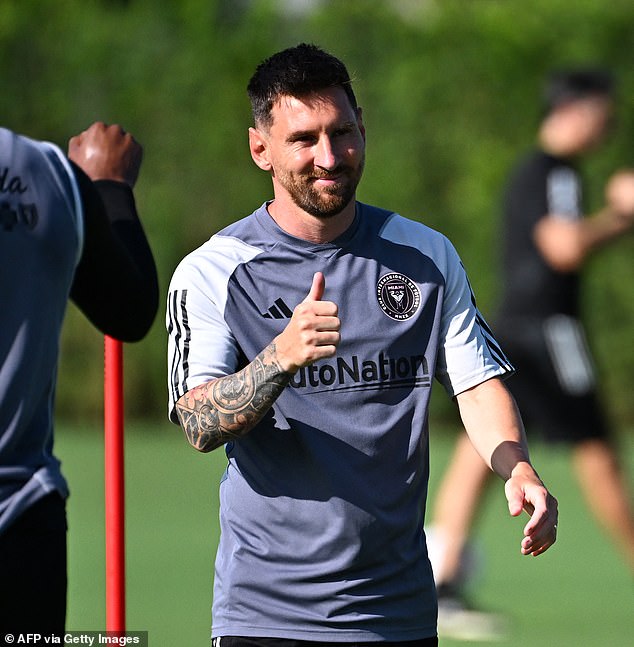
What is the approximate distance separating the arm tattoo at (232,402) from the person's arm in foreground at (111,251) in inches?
9.0

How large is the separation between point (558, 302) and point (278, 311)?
4.78 metres

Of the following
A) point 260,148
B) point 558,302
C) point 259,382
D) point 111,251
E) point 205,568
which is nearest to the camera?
point 111,251

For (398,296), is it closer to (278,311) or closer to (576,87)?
(278,311)

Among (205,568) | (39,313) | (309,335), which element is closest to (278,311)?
(309,335)

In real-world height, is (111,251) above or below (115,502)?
above

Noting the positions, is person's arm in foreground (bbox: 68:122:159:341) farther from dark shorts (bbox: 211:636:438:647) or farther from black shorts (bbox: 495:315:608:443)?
black shorts (bbox: 495:315:608:443)

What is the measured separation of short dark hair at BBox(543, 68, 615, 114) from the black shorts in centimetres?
114

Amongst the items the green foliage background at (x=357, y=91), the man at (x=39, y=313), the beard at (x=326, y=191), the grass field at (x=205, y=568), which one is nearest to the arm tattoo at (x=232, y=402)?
the man at (x=39, y=313)

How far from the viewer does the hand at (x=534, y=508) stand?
3.38 m

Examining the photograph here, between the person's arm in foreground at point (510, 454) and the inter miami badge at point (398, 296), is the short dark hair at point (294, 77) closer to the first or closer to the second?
Answer: the inter miami badge at point (398, 296)

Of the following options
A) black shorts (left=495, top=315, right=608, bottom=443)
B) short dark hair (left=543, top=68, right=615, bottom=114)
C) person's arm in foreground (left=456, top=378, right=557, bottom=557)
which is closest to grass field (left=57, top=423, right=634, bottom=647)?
black shorts (left=495, top=315, right=608, bottom=443)

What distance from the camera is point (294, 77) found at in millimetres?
3705

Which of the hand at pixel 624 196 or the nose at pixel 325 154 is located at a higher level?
the hand at pixel 624 196

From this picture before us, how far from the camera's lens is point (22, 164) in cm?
307
